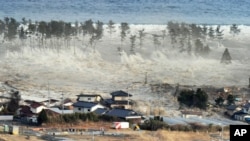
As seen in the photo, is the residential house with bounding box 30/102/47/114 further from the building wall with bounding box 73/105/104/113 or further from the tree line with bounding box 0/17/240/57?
the tree line with bounding box 0/17/240/57

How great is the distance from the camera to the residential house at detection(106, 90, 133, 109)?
74.5 feet

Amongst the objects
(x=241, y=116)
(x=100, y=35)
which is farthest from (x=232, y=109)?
(x=100, y=35)

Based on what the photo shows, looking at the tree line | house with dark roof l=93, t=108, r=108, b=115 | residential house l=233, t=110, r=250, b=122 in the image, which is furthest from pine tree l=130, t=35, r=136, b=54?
residential house l=233, t=110, r=250, b=122

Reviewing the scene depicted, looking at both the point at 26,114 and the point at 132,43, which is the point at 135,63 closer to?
the point at 132,43

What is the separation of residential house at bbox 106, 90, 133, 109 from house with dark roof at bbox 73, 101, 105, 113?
0.65 metres

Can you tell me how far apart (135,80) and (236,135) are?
17.5m

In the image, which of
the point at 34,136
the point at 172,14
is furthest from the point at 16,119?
the point at 172,14

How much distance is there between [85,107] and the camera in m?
21.8

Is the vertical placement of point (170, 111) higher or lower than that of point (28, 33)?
lower

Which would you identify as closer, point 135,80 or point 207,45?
point 135,80

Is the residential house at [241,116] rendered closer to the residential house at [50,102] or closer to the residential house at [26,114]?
the residential house at [50,102]

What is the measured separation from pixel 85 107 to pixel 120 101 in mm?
1454

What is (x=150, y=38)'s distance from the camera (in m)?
38.0

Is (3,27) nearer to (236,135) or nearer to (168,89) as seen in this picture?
(168,89)
